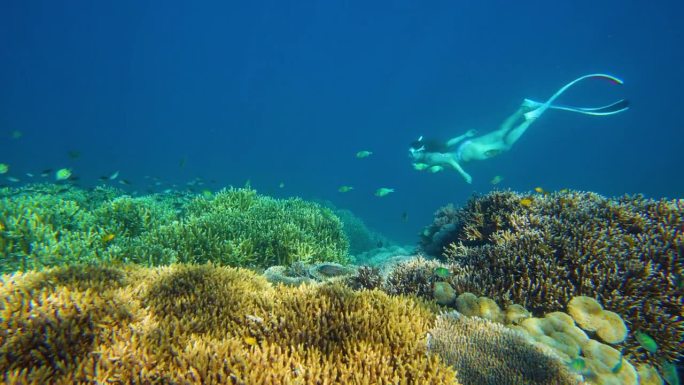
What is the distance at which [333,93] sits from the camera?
133250 mm

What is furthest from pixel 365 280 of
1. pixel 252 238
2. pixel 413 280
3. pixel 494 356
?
pixel 252 238

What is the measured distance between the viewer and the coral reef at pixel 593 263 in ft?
13.9

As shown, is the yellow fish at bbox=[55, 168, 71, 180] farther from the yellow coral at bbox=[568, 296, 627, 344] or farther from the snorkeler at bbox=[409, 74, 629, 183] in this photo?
the yellow coral at bbox=[568, 296, 627, 344]

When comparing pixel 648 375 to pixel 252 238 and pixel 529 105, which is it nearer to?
pixel 252 238

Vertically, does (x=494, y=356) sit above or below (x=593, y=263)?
below

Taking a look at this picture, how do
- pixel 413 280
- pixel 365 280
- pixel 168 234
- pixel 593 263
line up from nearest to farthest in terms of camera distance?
pixel 593 263
pixel 413 280
pixel 365 280
pixel 168 234

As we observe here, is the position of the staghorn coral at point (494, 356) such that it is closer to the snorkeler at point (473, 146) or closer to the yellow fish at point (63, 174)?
the snorkeler at point (473, 146)

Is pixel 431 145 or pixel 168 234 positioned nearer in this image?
pixel 168 234

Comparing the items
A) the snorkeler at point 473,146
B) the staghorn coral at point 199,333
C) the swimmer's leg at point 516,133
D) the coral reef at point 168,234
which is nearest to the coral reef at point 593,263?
the staghorn coral at point 199,333

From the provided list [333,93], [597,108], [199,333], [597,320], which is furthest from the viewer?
[333,93]

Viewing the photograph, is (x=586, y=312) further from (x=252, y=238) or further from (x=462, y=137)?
(x=462, y=137)

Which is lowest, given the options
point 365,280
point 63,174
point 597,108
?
point 365,280

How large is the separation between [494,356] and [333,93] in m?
138

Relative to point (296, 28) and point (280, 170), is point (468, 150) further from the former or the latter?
point (296, 28)
